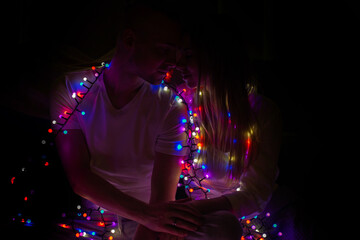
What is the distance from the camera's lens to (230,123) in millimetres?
1523

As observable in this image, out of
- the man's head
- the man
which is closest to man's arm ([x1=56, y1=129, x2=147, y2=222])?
the man

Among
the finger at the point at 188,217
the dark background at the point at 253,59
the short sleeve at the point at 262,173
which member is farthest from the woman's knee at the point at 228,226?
the dark background at the point at 253,59

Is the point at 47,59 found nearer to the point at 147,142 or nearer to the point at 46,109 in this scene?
the point at 46,109

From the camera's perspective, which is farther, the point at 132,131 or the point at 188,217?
the point at 132,131

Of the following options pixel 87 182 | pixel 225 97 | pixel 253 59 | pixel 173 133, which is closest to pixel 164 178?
pixel 173 133

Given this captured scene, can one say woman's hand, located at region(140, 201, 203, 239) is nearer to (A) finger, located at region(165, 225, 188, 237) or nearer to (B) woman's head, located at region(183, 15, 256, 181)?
(A) finger, located at region(165, 225, 188, 237)

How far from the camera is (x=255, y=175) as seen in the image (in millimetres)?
1533

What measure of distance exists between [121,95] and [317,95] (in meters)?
1.29

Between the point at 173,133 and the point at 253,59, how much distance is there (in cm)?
117

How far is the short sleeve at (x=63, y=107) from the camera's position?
1427 millimetres

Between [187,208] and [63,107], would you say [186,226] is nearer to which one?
[187,208]

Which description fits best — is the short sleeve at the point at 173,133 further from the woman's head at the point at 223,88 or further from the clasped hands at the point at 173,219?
the clasped hands at the point at 173,219

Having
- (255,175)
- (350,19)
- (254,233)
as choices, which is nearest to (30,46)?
(255,175)

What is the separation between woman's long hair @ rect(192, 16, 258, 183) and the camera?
1484 millimetres
